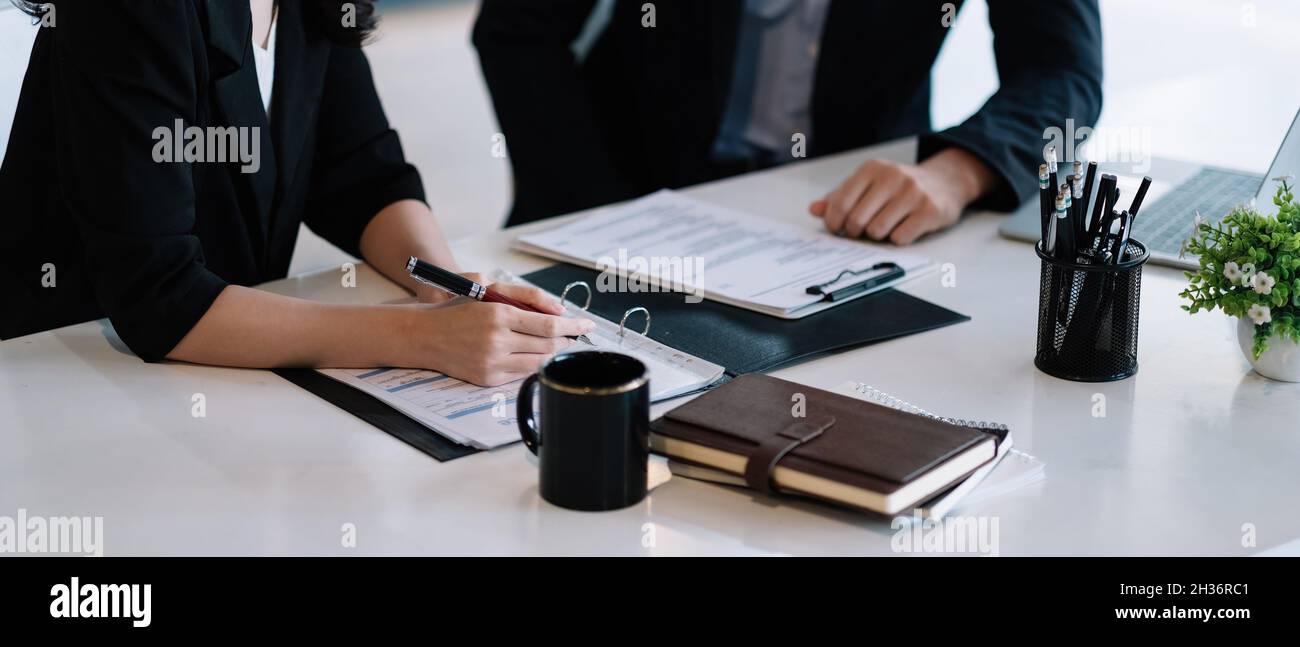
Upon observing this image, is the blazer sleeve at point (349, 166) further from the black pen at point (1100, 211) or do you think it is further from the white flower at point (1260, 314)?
the white flower at point (1260, 314)

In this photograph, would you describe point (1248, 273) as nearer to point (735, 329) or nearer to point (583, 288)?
point (735, 329)

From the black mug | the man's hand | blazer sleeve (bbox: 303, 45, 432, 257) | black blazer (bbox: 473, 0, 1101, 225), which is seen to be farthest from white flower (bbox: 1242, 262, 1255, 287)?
blazer sleeve (bbox: 303, 45, 432, 257)

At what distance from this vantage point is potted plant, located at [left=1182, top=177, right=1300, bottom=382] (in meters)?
1.16

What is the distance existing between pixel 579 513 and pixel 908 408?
1.10 ft

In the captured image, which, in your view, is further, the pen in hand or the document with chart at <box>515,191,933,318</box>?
the document with chart at <box>515,191,933,318</box>

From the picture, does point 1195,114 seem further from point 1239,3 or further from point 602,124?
point 1239,3

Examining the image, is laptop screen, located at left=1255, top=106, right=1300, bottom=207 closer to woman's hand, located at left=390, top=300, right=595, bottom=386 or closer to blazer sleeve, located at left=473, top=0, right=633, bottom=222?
woman's hand, located at left=390, top=300, right=595, bottom=386

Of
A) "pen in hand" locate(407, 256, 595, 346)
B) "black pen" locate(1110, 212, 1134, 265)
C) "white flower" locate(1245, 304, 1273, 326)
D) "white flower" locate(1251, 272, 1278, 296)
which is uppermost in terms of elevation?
"black pen" locate(1110, 212, 1134, 265)

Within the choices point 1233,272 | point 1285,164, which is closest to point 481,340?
point 1233,272

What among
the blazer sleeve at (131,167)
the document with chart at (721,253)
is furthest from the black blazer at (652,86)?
the blazer sleeve at (131,167)

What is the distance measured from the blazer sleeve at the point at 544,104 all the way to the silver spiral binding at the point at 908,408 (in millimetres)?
1150

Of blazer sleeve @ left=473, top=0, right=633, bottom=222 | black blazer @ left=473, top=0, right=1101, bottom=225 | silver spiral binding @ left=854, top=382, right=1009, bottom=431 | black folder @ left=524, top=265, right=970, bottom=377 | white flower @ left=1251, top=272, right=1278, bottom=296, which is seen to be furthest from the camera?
blazer sleeve @ left=473, top=0, right=633, bottom=222

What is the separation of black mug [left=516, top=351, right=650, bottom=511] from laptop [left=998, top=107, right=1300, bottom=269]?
813mm

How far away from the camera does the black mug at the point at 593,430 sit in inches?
37.2
